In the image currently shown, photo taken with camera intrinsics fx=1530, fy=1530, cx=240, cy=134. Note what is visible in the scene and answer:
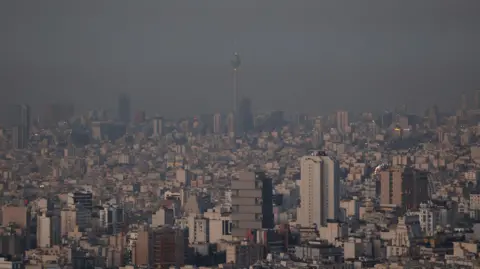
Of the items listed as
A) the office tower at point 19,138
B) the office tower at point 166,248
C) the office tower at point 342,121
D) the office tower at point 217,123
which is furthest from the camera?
the office tower at point 217,123

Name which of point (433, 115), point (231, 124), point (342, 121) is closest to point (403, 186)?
point (433, 115)

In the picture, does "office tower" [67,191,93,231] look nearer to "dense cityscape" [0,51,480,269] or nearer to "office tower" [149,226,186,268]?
"dense cityscape" [0,51,480,269]

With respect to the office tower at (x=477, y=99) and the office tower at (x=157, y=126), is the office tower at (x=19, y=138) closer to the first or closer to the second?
the office tower at (x=157, y=126)

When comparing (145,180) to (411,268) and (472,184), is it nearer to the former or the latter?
(472,184)

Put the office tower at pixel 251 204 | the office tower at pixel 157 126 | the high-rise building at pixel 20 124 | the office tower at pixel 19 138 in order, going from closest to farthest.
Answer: the office tower at pixel 251 204
the high-rise building at pixel 20 124
the office tower at pixel 19 138
the office tower at pixel 157 126

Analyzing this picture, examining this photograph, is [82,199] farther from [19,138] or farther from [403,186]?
[403,186]

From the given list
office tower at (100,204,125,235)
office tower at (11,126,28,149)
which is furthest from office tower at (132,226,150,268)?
office tower at (11,126,28,149)

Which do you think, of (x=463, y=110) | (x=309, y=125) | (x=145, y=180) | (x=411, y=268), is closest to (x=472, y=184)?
(x=463, y=110)

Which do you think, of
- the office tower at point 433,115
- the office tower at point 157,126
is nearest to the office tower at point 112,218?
the office tower at point 157,126
